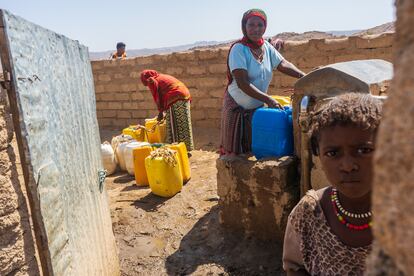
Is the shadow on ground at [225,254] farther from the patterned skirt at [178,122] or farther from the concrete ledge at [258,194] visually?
the patterned skirt at [178,122]

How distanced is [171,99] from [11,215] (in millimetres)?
4757

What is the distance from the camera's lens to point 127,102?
9.31 m

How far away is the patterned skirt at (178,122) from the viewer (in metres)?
6.51

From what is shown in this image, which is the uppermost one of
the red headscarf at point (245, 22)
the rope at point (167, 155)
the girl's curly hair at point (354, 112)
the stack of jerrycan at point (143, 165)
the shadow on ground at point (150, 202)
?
the red headscarf at point (245, 22)

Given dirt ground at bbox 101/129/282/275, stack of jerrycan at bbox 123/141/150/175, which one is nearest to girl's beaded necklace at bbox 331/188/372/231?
dirt ground at bbox 101/129/282/275

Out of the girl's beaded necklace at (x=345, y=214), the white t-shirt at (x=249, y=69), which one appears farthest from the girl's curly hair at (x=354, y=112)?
the white t-shirt at (x=249, y=69)

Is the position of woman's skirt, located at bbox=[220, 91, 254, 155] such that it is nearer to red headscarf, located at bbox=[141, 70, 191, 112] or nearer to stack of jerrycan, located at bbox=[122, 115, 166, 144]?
red headscarf, located at bbox=[141, 70, 191, 112]

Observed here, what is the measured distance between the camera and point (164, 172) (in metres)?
4.86

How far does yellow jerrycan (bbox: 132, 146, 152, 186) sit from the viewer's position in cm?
551

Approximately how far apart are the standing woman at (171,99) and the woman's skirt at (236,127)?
2.68 metres

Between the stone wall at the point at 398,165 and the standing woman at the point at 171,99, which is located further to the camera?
the standing woman at the point at 171,99

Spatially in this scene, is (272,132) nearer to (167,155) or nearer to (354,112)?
(167,155)

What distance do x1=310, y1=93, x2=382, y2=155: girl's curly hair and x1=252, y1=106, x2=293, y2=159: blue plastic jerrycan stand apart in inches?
83.7

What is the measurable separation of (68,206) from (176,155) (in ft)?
9.16
